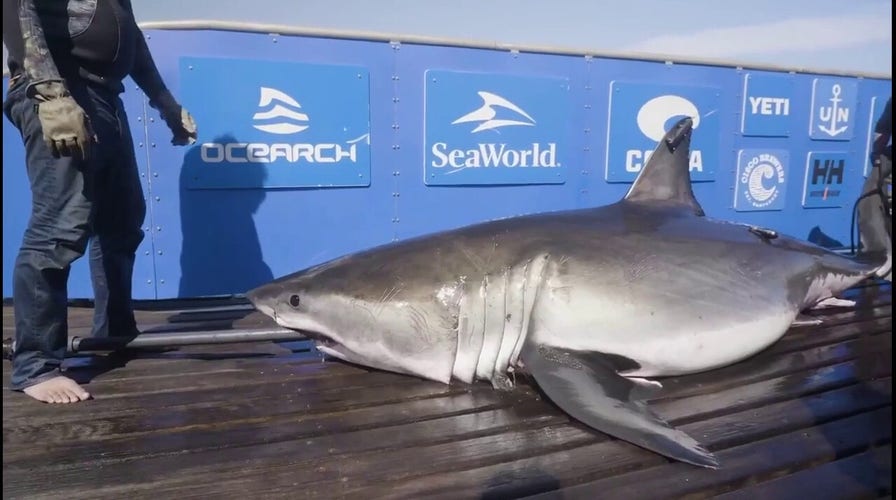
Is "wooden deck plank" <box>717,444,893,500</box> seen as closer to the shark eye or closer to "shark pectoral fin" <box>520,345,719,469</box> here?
"shark pectoral fin" <box>520,345,719,469</box>

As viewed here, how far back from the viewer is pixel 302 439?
2002mm

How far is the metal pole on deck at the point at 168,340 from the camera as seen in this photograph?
275 cm

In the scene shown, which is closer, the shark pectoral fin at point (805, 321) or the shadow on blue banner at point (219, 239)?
the shark pectoral fin at point (805, 321)

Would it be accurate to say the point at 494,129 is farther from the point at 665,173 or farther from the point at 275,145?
the point at 665,173

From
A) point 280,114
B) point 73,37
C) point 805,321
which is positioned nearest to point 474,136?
point 280,114

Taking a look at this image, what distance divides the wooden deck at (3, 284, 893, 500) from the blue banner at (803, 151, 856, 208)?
369 centimetres

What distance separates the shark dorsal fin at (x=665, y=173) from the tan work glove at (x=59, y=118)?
239 centimetres

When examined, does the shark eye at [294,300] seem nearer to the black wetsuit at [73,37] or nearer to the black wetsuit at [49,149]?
the black wetsuit at [49,149]

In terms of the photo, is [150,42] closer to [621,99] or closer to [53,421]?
[53,421]

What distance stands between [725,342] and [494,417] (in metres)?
1.04

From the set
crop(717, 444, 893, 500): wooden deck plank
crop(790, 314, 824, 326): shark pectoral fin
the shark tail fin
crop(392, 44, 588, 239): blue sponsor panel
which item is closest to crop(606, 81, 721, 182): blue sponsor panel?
crop(392, 44, 588, 239): blue sponsor panel

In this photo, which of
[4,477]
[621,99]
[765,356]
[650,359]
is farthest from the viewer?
[621,99]

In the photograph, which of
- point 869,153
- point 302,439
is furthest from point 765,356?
point 869,153

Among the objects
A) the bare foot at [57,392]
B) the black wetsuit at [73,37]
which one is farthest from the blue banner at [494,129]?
the bare foot at [57,392]
